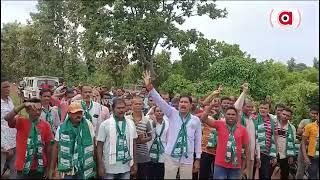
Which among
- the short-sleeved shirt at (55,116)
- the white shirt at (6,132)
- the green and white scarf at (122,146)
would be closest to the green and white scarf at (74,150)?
the green and white scarf at (122,146)

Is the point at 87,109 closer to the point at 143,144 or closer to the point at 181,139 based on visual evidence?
the point at 143,144

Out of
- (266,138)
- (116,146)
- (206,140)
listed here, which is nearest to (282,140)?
(266,138)

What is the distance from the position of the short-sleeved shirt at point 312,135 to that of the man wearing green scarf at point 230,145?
1.49m

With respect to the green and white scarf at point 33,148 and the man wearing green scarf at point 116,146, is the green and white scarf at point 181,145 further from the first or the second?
the green and white scarf at point 33,148

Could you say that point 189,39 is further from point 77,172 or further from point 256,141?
point 77,172

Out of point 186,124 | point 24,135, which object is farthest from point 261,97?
point 24,135

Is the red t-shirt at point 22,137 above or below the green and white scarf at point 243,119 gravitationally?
below

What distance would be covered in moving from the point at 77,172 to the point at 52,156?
450mm

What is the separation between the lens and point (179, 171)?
18.9ft

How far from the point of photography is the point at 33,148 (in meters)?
5.38

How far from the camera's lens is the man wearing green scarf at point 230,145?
5.71 meters

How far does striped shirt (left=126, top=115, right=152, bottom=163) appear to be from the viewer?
6402mm

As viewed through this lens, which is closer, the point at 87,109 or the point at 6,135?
the point at 6,135

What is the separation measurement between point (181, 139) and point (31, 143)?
1802 mm
